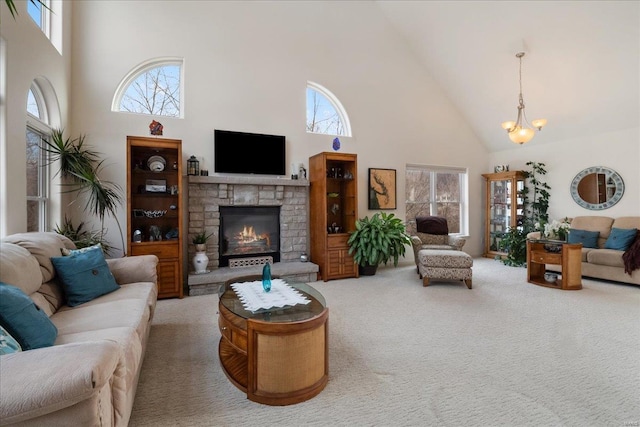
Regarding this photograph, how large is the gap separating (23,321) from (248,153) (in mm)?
3663

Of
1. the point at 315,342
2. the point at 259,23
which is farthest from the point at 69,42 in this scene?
the point at 315,342

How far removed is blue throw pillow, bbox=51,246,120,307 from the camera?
7.68 feet

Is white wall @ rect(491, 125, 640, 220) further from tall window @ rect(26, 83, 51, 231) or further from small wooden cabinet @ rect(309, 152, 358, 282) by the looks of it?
tall window @ rect(26, 83, 51, 231)

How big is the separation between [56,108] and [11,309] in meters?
3.11

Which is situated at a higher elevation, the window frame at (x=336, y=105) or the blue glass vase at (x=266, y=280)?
the window frame at (x=336, y=105)

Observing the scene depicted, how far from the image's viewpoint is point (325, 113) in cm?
566

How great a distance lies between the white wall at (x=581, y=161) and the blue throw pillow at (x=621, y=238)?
0.59 m

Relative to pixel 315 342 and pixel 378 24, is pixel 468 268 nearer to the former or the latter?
pixel 315 342

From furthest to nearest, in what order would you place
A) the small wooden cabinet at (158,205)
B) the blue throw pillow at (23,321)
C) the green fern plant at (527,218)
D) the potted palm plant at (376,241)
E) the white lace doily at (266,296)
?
1. the green fern plant at (527,218)
2. the potted palm plant at (376,241)
3. the small wooden cabinet at (158,205)
4. the white lace doily at (266,296)
5. the blue throw pillow at (23,321)

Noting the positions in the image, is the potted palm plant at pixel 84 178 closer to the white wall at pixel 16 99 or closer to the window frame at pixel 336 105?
the white wall at pixel 16 99

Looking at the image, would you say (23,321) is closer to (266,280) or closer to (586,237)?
(266,280)

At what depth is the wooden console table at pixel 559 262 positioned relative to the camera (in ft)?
14.3

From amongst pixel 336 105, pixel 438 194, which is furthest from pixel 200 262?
pixel 438 194

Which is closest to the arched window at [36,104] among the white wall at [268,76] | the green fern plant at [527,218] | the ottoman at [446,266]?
the white wall at [268,76]
